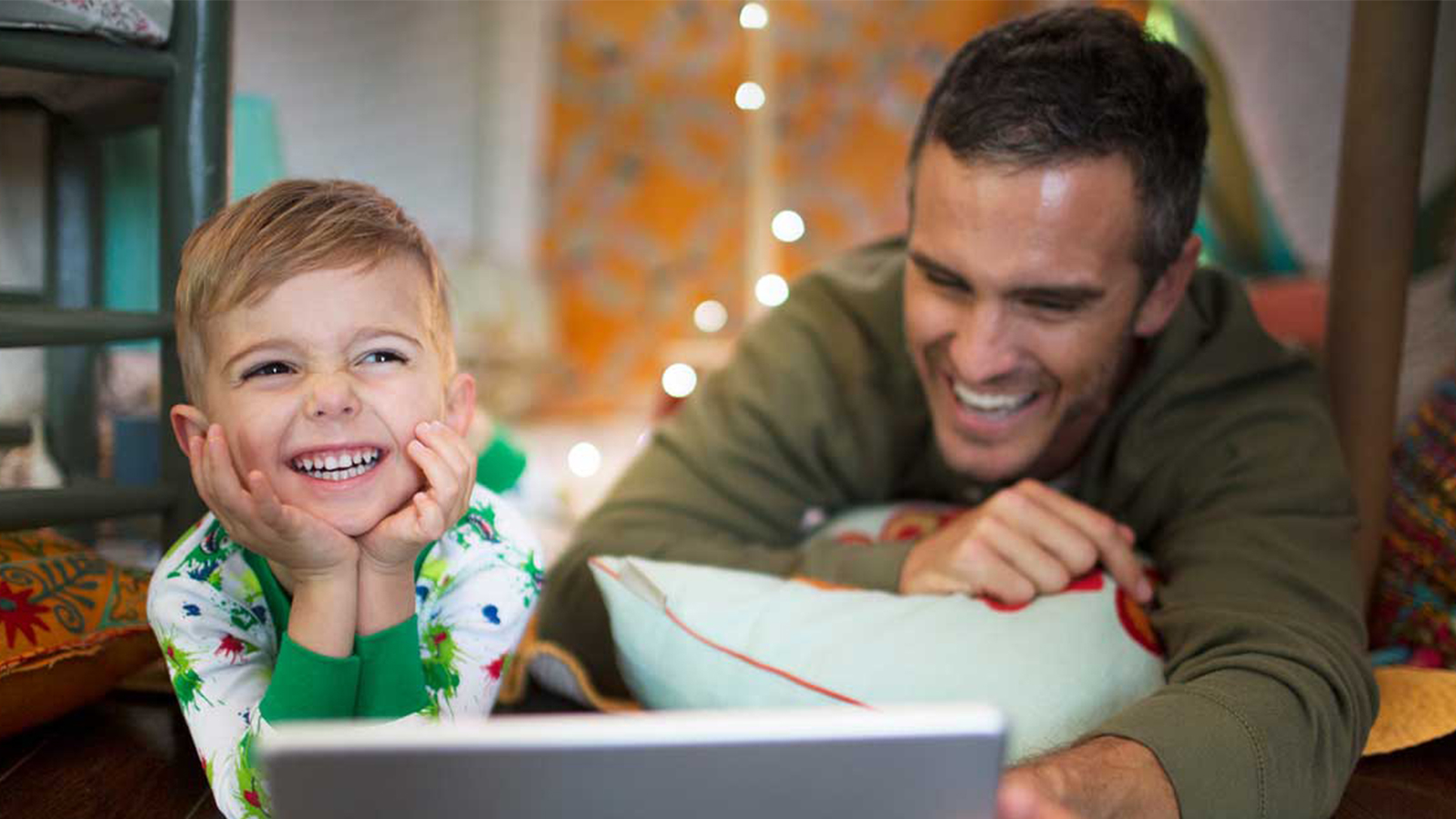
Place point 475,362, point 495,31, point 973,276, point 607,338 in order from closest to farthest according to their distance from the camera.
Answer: point 973,276, point 475,362, point 495,31, point 607,338

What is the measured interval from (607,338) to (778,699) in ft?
9.88

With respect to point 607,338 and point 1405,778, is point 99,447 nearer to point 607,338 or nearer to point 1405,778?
point 1405,778

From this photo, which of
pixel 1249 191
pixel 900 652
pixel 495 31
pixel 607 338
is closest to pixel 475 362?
pixel 607 338

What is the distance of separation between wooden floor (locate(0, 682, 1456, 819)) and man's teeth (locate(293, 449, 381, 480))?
32cm

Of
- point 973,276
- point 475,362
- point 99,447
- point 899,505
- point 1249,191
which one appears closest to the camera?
point 973,276

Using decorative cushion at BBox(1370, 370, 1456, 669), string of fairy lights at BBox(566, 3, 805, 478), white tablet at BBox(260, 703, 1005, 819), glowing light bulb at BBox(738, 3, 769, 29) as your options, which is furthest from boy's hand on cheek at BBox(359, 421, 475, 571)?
glowing light bulb at BBox(738, 3, 769, 29)

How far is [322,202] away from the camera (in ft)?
2.78

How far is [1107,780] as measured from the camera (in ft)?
2.65

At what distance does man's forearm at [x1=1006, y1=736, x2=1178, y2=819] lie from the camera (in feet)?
2.53

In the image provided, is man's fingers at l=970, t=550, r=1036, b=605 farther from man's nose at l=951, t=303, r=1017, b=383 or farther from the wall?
the wall

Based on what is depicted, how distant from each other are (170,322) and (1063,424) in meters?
0.89

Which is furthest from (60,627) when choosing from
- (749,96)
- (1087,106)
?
(749,96)

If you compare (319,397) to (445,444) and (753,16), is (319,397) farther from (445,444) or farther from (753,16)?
(753,16)

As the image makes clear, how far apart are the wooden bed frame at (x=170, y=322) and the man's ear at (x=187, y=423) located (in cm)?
24
